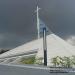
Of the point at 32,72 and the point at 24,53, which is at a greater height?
the point at 24,53

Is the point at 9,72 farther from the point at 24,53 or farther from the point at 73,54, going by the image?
the point at 24,53

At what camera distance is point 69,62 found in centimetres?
3594

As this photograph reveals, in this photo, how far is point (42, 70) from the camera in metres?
16.6

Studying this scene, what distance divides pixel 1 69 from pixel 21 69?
1233mm

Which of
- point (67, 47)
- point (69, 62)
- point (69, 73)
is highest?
point (67, 47)

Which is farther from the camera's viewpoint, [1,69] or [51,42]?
[51,42]

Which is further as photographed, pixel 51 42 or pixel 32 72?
pixel 51 42

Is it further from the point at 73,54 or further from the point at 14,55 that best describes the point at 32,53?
the point at 73,54

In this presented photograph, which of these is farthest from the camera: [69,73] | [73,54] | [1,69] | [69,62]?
[73,54]

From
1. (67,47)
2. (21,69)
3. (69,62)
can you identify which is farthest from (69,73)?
(67,47)

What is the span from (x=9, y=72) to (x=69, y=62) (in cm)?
1956

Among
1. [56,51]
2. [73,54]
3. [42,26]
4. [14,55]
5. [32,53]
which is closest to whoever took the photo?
[42,26]

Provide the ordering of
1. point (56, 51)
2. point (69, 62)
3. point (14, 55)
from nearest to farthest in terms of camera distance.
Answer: point (69, 62) < point (56, 51) < point (14, 55)

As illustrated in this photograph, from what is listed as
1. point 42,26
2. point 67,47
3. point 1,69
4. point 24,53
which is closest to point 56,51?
point 67,47
